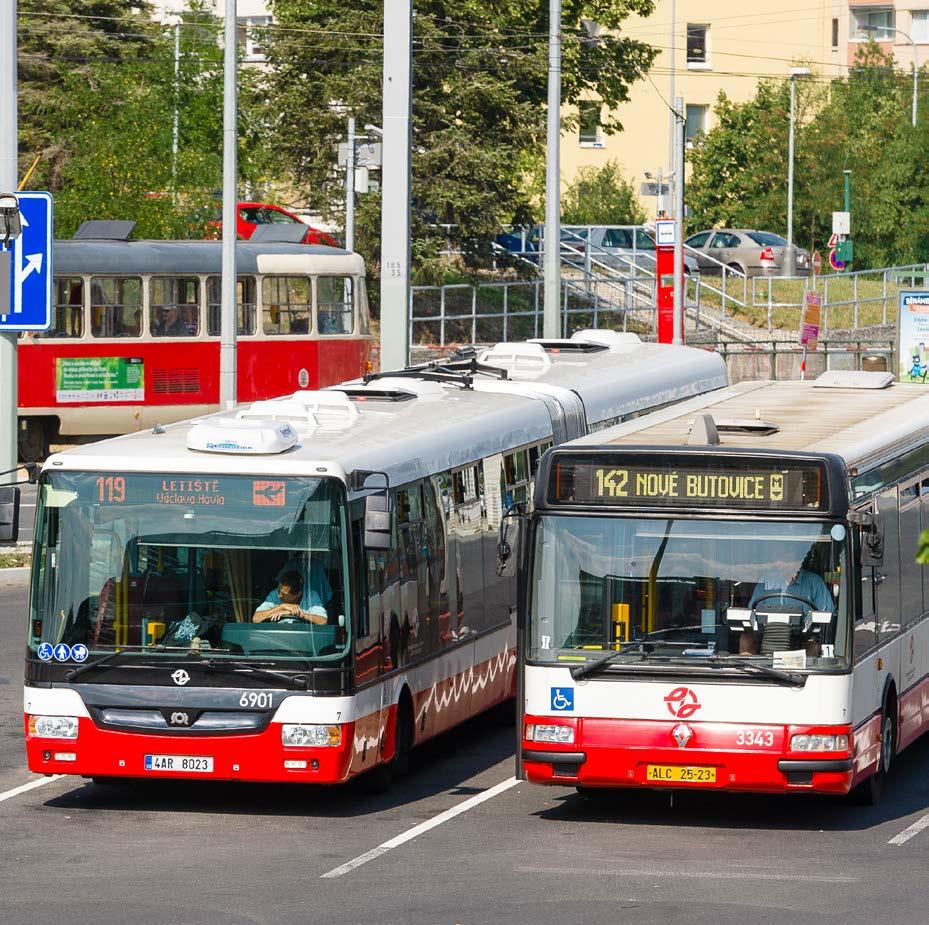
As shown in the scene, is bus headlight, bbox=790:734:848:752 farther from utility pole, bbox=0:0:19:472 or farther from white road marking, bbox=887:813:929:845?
utility pole, bbox=0:0:19:472

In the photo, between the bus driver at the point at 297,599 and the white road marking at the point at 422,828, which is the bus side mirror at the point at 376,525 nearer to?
the bus driver at the point at 297,599

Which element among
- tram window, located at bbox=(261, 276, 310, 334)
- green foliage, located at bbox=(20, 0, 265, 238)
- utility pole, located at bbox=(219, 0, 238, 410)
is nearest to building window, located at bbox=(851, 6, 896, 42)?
green foliage, located at bbox=(20, 0, 265, 238)

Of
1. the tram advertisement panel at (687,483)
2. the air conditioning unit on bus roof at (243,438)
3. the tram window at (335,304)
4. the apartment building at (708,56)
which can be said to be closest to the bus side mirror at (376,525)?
the air conditioning unit on bus roof at (243,438)

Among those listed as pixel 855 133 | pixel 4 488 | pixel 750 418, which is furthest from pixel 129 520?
pixel 855 133

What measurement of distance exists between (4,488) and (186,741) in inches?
80.3

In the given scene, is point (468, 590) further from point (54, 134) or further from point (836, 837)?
point (54, 134)

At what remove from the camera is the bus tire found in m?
13.3

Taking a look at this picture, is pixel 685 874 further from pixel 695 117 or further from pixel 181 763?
pixel 695 117

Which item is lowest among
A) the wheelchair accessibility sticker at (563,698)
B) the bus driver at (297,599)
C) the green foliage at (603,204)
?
the wheelchair accessibility sticker at (563,698)

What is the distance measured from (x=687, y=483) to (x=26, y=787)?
467 cm

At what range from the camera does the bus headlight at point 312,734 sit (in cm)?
1262

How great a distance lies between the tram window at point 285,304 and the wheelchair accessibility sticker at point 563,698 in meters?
26.0

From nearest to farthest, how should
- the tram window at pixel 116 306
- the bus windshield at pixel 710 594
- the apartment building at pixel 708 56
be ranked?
the bus windshield at pixel 710 594 → the tram window at pixel 116 306 → the apartment building at pixel 708 56

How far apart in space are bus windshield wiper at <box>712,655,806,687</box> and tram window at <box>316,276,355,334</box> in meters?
27.1
